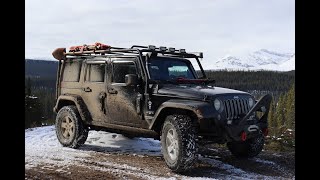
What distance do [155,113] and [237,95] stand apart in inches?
62.7

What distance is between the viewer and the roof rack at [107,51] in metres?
8.20

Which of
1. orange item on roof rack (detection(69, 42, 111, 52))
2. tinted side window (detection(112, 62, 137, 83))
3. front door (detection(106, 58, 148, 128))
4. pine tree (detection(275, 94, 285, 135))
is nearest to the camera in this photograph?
front door (detection(106, 58, 148, 128))

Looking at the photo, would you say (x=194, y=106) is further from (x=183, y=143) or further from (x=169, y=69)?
(x=169, y=69)

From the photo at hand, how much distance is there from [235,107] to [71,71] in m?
4.62

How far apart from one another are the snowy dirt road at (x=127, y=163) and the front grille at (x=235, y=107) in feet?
3.43

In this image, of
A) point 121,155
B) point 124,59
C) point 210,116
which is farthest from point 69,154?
point 210,116

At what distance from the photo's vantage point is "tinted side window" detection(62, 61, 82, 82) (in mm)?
9445

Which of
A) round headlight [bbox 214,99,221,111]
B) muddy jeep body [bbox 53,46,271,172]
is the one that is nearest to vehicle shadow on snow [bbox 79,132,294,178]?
muddy jeep body [bbox 53,46,271,172]

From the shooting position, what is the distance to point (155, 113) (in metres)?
7.21

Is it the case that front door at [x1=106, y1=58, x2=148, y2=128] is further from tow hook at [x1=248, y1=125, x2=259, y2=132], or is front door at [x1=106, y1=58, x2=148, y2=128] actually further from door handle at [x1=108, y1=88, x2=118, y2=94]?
tow hook at [x1=248, y1=125, x2=259, y2=132]

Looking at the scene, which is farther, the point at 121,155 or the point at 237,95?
the point at 121,155

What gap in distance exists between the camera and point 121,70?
27.2ft
